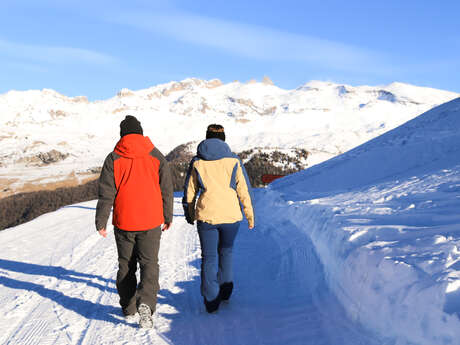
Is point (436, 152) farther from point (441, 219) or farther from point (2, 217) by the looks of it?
point (2, 217)

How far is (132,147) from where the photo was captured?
3.66 metres

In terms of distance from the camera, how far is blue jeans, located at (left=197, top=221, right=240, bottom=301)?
3.98 metres

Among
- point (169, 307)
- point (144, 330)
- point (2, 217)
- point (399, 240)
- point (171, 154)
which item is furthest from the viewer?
point (171, 154)

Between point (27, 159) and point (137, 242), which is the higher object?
point (27, 159)

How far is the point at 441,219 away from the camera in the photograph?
4613 millimetres

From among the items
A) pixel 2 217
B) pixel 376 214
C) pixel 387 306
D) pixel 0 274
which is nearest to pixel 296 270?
pixel 376 214

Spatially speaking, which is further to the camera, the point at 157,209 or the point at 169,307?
the point at 169,307

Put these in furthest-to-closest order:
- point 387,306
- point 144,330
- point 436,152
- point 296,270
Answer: point 436,152 → point 296,270 → point 144,330 → point 387,306

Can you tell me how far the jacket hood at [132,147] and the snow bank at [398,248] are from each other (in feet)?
8.19

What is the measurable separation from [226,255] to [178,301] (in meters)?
0.98

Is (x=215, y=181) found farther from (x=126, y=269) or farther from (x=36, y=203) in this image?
(x=36, y=203)

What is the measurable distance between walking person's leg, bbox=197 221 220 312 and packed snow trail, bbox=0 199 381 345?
0.65ft

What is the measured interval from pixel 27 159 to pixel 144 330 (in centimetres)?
20817

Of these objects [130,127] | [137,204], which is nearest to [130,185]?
[137,204]
